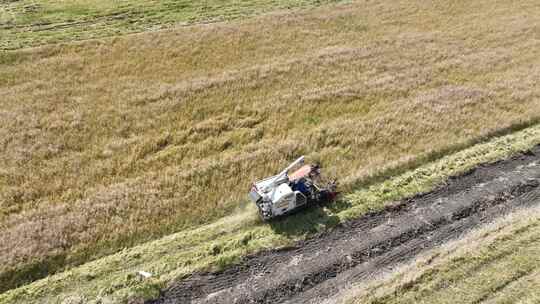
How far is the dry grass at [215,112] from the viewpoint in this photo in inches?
535

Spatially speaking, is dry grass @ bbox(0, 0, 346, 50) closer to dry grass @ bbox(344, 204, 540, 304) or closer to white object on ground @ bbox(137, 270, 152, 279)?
white object on ground @ bbox(137, 270, 152, 279)

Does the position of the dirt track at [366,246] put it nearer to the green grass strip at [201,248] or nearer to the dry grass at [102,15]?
the green grass strip at [201,248]

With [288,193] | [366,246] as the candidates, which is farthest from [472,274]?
[288,193]

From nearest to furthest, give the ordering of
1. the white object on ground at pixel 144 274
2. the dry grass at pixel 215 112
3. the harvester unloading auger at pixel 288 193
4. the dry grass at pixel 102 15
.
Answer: the white object on ground at pixel 144 274 < the harvester unloading auger at pixel 288 193 < the dry grass at pixel 215 112 < the dry grass at pixel 102 15

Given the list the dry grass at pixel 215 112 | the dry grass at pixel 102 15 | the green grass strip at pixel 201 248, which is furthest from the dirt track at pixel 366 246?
the dry grass at pixel 102 15

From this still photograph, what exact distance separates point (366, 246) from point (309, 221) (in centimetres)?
179

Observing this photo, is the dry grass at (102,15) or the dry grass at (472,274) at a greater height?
the dry grass at (102,15)

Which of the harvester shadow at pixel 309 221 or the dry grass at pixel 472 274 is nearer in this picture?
the dry grass at pixel 472 274

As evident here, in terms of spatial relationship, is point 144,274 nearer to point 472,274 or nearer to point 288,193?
point 288,193

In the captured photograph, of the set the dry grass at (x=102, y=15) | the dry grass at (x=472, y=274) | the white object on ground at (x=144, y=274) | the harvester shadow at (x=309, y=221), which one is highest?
the dry grass at (x=102, y=15)

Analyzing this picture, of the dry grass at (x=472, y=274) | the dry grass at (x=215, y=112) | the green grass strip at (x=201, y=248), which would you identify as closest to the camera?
the dry grass at (x=472, y=274)

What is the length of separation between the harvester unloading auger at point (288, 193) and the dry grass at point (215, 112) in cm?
118

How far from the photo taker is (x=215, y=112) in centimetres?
1961

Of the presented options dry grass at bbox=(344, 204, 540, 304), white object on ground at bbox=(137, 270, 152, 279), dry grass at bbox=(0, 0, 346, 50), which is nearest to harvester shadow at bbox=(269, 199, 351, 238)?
dry grass at bbox=(344, 204, 540, 304)
